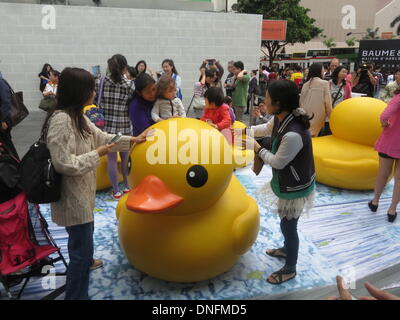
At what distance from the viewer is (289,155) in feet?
8.10

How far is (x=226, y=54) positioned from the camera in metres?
11.2

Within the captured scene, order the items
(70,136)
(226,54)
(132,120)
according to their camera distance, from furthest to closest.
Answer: (226,54)
(132,120)
(70,136)

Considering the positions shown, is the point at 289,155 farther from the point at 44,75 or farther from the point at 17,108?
the point at 44,75

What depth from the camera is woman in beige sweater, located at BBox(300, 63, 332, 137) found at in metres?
4.95

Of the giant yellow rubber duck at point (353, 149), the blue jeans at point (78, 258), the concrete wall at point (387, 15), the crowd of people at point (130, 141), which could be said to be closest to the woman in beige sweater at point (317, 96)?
the giant yellow rubber duck at point (353, 149)

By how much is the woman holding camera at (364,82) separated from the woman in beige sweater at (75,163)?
19.2 feet

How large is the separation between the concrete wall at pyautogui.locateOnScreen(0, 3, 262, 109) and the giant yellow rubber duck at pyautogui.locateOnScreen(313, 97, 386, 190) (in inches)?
279

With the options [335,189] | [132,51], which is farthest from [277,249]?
[132,51]

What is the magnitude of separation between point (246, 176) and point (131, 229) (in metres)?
3.06

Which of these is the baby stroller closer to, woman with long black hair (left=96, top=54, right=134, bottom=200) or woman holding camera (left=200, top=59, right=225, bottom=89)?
woman with long black hair (left=96, top=54, right=134, bottom=200)

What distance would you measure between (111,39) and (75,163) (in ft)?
29.8

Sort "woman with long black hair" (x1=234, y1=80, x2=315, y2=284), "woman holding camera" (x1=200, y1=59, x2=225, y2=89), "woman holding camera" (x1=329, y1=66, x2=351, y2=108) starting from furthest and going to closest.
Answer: "woman holding camera" (x1=200, y1=59, x2=225, y2=89), "woman holding camera" (x1=329, y1=66, x2=351, y2=108), "woman with long black hair" (x1=234, y1=80, x2=315, y2=284)

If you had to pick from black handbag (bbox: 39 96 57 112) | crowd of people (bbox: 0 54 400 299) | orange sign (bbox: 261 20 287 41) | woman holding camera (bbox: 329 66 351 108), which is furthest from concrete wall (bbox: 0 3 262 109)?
orange sign (bbox: 261 20 287 41)
